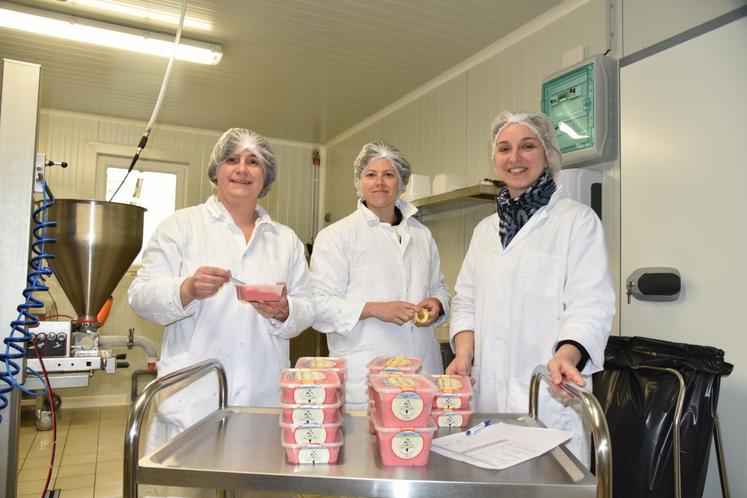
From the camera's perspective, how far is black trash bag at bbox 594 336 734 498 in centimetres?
171

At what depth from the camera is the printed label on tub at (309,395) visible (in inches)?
38.6

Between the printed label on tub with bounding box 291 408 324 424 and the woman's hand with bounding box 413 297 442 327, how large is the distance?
3.23ft

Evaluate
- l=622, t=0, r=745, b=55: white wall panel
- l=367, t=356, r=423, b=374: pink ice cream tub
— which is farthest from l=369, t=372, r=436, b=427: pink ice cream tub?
l=622, t=0, r=745, b=55: white wall panel

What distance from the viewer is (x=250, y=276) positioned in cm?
171

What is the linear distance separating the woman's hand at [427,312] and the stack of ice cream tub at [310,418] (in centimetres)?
93

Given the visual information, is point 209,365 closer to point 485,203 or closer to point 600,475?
point 600,475

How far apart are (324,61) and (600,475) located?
11.3 ft

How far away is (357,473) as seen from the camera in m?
0.90

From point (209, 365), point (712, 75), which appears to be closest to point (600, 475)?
point (209, 365)

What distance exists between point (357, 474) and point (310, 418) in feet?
0.44

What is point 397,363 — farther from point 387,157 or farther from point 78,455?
point 78,455

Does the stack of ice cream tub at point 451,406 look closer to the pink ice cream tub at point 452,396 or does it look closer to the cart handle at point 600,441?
the pink ice cream tub at point 452,396

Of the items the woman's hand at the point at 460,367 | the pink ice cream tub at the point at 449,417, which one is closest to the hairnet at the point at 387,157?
the woman's hand at the point at 460,367

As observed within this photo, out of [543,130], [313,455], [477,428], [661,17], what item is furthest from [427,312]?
[661,17]
